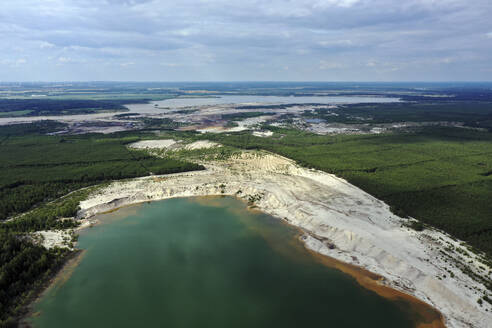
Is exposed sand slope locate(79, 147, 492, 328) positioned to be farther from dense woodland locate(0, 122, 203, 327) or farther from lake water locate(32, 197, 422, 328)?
dense woodland locate(0, 122, 203, 327)

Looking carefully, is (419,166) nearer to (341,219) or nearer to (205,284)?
(341,219)

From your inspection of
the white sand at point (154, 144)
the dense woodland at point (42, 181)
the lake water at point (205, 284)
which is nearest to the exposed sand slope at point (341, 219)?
the lake water at point (205, 284)

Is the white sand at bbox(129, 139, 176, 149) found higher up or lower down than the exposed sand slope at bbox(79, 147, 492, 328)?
higher up

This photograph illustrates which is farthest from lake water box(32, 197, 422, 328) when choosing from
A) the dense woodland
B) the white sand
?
the white sand

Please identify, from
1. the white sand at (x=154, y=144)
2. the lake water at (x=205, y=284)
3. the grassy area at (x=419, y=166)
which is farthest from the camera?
the white sand at (x=154, y=144)

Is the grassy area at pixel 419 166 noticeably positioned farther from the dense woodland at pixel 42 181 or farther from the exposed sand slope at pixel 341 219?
the dense woodland at pixel 42 181
